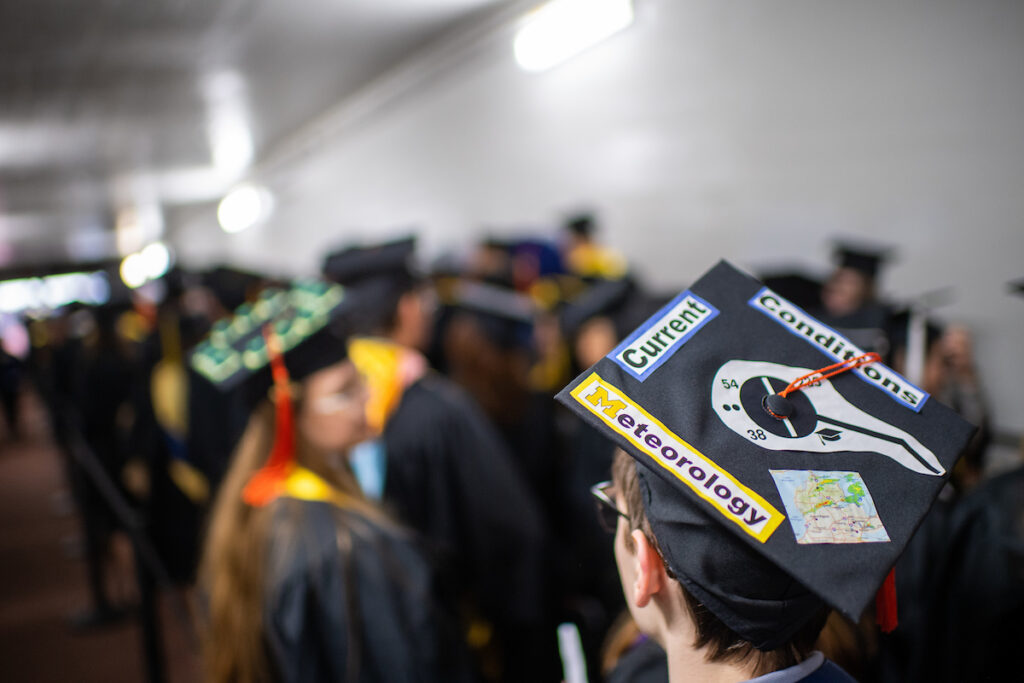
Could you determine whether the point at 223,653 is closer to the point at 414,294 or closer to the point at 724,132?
the point at 414,294

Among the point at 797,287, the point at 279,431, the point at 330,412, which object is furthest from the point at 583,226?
the point at 279,431

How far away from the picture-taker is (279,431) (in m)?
1.77

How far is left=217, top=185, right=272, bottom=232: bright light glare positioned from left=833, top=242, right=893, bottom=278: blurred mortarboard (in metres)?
11.0

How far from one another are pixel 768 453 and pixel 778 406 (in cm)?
7

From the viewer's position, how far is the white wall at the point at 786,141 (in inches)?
77.9

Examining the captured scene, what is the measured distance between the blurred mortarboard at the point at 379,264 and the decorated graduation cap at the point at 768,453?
2.19m

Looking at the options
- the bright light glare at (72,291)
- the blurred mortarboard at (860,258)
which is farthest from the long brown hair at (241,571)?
the bright light glare at (72,291)

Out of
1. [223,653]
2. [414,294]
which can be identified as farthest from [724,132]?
[223,653]

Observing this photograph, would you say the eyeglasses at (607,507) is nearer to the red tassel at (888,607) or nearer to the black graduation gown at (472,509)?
the red tassel at (888,607)

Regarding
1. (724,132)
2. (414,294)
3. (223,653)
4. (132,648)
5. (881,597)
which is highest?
(724,132)

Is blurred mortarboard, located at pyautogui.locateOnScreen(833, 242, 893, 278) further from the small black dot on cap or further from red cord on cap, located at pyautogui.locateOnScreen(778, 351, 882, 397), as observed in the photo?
the small black dot on cap

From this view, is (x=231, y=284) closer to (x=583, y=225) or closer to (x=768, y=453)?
(x=583, y=225)

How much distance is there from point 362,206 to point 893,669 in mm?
7544

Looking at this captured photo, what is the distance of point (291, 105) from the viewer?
6867 millimetres
